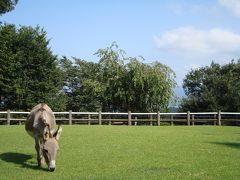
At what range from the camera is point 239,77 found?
44906mm

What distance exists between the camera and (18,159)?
11.4m

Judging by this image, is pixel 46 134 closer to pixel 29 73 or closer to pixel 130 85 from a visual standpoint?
pixel 130 85

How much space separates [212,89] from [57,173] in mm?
36002

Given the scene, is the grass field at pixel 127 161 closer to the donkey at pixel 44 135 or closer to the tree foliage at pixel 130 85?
the donkey at pixel 44 135

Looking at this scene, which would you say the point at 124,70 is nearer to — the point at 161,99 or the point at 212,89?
the point at 161,99

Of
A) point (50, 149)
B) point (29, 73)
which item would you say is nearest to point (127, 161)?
point (50, 149)

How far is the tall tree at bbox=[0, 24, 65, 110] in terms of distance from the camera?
128 ft

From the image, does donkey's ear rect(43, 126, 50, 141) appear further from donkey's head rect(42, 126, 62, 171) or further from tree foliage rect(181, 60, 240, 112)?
tree foliage rect(181, 60, 240, 112)

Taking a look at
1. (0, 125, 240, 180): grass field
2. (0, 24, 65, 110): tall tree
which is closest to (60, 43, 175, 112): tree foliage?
(0, 24, 65, 110): tall tree

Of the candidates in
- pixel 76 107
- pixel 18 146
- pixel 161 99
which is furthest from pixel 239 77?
pixel 18 146

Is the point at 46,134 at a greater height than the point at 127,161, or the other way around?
the point at 46,134

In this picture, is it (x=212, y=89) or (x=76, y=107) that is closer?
(x=212, y=89)

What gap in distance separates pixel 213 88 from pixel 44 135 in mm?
36220

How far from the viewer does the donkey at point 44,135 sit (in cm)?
935
